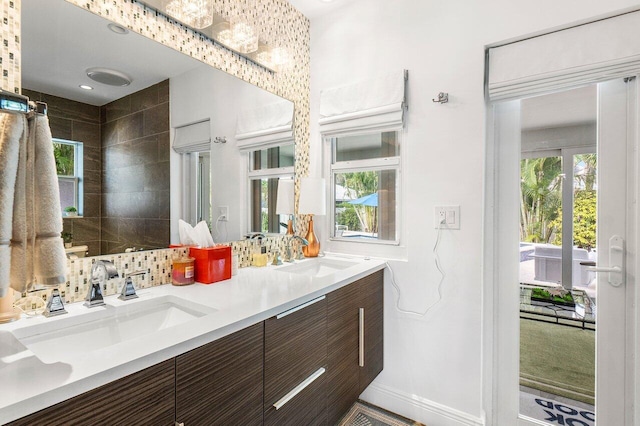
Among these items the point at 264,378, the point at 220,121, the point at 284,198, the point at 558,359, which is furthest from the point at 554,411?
the point at 220,121

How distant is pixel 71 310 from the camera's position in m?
1.05

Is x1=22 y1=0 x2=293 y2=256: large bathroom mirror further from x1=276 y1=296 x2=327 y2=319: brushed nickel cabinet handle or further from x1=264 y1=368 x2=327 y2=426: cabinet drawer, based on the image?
x1=264 y1=368 x2=327 y2=426: cabinet drawer

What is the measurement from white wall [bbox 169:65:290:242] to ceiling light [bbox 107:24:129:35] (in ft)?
0.80

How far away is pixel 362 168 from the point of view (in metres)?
2.17

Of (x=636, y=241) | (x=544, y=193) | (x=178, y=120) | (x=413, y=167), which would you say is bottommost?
(x=636, y=241)

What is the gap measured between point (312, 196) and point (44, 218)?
4.69 feet

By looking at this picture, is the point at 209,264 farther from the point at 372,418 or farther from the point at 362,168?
the point at 372,418

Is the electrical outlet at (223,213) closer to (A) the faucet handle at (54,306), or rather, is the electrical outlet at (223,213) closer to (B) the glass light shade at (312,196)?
(B) the glass light shade at (312,196)

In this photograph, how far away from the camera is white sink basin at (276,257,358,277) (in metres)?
2.00

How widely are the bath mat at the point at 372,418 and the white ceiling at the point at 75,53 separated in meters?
2.10

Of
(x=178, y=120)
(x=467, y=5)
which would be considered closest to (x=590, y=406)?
(x=467, y=5)

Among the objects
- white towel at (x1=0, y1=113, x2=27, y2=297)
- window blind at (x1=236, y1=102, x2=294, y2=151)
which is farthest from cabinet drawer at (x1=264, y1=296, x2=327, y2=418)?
window blind at (x1=236, y1=102, x2=294, y2=151)

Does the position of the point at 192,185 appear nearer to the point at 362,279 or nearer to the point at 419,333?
the point at 362,279

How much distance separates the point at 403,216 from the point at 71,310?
1.66 meters
